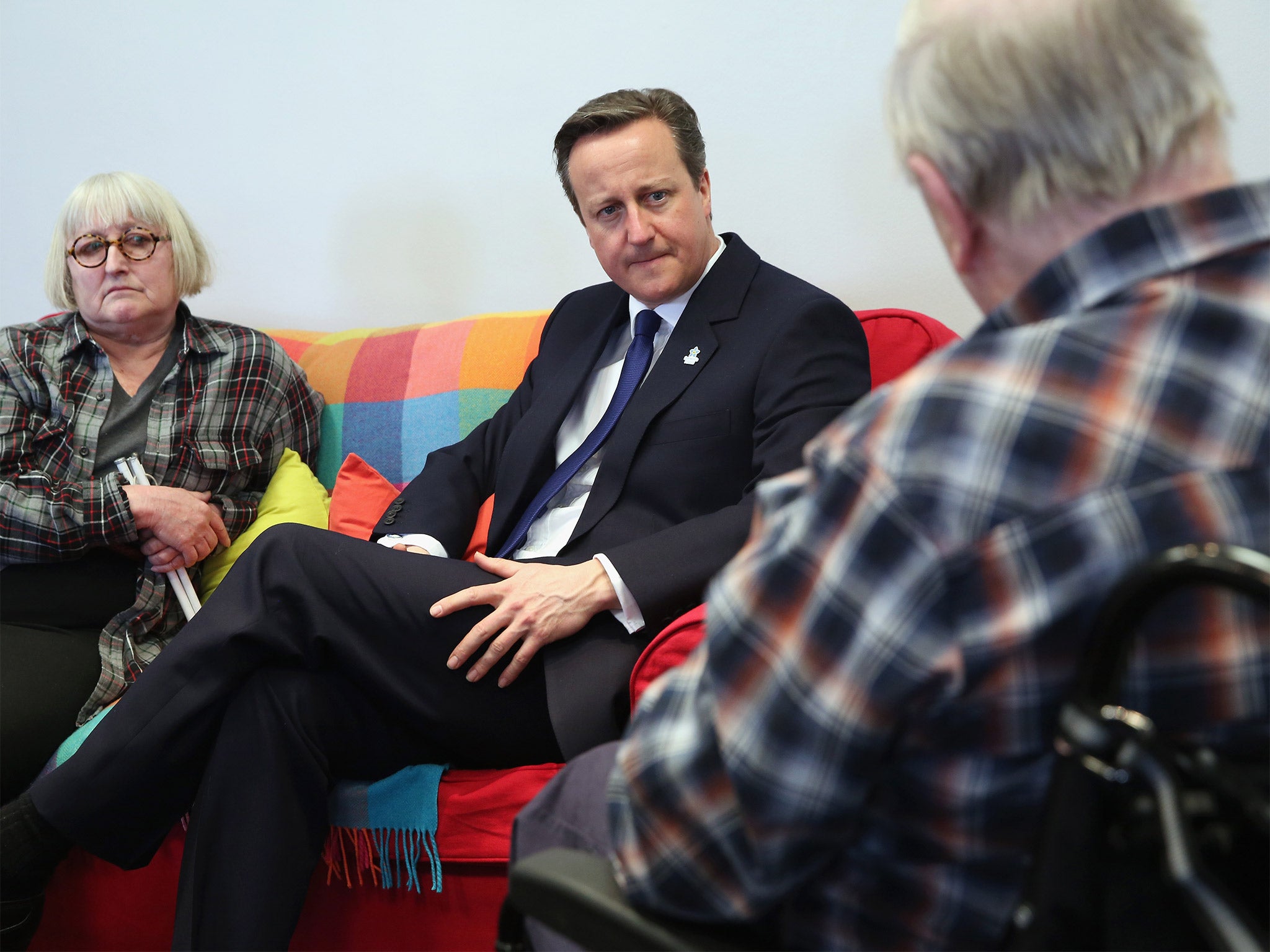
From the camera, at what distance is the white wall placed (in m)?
2.07

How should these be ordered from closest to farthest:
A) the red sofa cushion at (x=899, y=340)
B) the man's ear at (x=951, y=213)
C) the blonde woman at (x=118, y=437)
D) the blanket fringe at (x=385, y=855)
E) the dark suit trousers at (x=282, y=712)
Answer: the man's ear at (x=951, y=213) < the dark suit trousers at (x=282, y=712) < the blanket fringe at (x=385, y=855) < the red sofa cushion at (x=899, y=340) < the blonde woman at (x=118, y=437)

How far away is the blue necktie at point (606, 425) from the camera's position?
1779 mm

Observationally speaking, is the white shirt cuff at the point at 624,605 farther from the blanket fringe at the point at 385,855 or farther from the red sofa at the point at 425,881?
the blanket fringe at the point at 385,855

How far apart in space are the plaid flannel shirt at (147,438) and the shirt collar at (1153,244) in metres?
1.80

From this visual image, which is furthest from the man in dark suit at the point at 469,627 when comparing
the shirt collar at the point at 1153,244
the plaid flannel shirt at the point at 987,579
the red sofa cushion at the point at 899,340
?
the shirt collar at the point at 1153,244

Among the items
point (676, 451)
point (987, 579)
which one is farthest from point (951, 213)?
point (676, 451)

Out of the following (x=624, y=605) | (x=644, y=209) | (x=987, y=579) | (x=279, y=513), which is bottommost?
(x=279, y=513)

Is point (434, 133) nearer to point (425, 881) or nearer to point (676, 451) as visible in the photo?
point (676, 451)

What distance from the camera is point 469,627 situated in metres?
1.46

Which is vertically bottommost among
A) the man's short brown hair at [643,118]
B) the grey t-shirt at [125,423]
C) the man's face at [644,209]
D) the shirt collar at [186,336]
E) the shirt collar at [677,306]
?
the grey t-shirt at [125,423]

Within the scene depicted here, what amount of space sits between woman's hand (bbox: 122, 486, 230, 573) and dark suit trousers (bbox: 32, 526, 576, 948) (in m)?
0.62

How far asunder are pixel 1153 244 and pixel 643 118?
1266mm

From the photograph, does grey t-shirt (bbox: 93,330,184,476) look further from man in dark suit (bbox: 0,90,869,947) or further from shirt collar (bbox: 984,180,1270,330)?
shirt collar (bbox: 984,180,1270,330)

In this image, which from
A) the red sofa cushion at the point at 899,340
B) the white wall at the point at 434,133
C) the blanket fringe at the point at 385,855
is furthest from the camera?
the white wall at the point at 434,133
